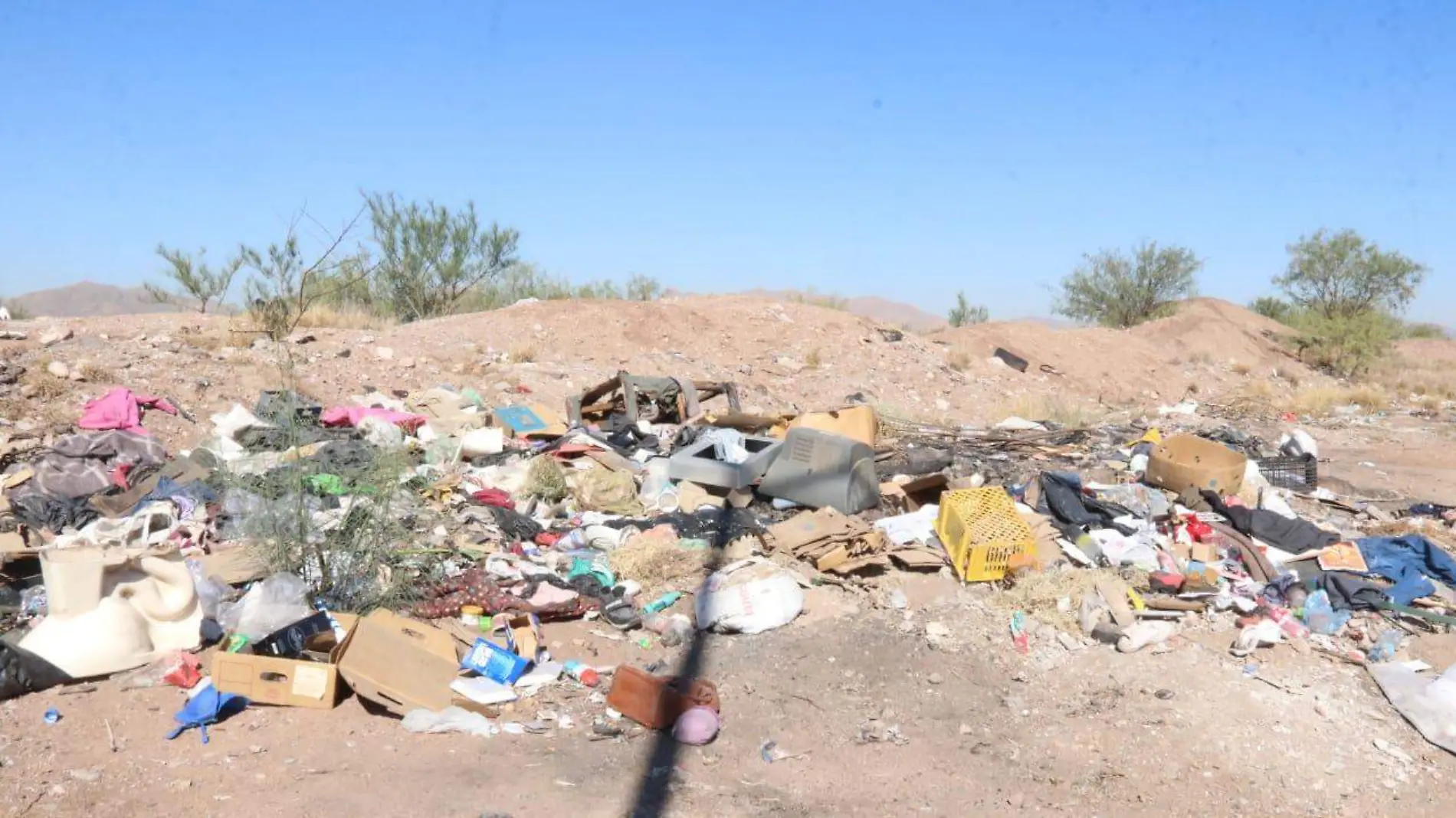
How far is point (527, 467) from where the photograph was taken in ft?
23.9

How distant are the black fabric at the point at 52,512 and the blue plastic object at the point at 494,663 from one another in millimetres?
3447

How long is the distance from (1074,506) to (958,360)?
9395mm

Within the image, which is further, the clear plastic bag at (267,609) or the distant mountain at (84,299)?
the distant mountain at (84,299)

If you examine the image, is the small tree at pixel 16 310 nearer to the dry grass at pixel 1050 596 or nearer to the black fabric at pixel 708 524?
the black fabric at pixel 708 524

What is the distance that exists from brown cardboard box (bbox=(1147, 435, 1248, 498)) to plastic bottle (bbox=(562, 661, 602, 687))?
498 centimetres

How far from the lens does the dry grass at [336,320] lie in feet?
43.2

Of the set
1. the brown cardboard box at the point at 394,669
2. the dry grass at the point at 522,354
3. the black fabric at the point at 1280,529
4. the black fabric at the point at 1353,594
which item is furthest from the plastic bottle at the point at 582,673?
the dry grass at the point at 522,354

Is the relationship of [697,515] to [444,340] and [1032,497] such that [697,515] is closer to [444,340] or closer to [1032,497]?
[1032,497]

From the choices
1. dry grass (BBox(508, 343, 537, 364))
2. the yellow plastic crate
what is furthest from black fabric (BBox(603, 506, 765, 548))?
dry grass (BBox(508, 343, 537, 364))

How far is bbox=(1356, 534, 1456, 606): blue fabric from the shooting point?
5.49 m

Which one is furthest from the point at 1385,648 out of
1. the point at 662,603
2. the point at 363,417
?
the point at 363,417

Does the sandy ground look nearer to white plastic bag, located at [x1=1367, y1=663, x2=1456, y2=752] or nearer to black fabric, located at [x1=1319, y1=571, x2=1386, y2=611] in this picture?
white plastic bag, located at [x1=1367, y1=663, x2=1456, y2=752]

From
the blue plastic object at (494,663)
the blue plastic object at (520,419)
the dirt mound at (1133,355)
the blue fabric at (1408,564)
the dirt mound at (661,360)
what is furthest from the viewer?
the dirt mound at (1133,355)

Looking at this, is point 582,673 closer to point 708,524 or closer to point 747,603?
point 747,603
